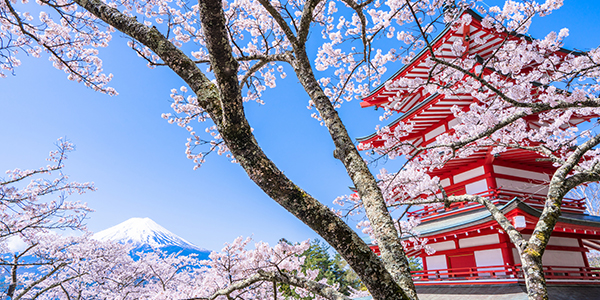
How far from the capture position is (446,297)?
26.0 feet

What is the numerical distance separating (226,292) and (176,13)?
20.9 ft

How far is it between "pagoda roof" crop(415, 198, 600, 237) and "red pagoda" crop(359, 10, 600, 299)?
0.02 m

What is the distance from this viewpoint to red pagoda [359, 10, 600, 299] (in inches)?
296

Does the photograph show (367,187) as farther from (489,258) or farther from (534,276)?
(489,258)

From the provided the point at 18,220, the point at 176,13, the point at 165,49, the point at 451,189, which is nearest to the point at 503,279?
the point at 451,189

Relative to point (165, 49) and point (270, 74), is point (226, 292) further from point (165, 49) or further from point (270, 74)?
point (270, 74)

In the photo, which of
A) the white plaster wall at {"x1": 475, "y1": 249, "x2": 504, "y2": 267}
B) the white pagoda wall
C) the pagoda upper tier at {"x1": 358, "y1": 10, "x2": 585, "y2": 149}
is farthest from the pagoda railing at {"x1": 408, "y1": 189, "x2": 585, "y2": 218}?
the pagoda upper tier at {"x1": 358, "y1": 10, "x2": 585, "y2": 149}

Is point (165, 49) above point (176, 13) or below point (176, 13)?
below

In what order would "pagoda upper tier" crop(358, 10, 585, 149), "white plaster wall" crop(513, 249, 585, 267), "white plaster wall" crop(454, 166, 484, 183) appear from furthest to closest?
"white plaster wall" crop(454, 166, 484, 183), "pagoda upper tier" crop(358, 10, 585, 149), "white plaster wall" crop(513, 249, 585, 267)

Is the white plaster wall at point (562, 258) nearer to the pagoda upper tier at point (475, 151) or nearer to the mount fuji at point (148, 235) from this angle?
the pagoda upper tier at point (475, 151)

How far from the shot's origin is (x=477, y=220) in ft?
25.5

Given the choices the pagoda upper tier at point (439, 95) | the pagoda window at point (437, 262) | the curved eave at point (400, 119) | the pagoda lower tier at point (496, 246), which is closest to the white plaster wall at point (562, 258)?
the pagoda lower tier at point (496, 246)

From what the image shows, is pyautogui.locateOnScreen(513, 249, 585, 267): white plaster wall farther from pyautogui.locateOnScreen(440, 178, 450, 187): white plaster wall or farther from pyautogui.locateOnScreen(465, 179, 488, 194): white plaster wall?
pyautogui.locateOnScreen(440, 178, 450, 187): white plaster wall

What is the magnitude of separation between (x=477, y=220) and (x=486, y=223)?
8.1 inches
